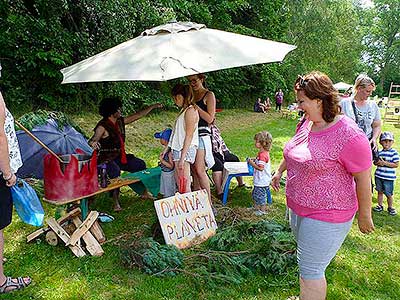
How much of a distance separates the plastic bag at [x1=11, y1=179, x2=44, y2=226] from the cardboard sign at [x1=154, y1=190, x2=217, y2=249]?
98 centimetres

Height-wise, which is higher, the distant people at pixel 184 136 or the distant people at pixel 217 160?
the distant people at pixel 184 136

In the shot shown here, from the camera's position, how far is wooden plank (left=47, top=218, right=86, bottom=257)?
A: 10.9 ft

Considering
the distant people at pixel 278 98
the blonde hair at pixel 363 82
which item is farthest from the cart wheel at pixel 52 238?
the distant people at pixel 278 98

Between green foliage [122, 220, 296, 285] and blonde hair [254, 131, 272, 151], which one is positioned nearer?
green foliage [122, 220, 296, 285]

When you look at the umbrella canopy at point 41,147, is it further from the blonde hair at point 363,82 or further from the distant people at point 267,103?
the distant people at point 267,103

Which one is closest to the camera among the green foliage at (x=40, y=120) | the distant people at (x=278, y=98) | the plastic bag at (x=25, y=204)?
the plastic bag at (x=25, y=204)

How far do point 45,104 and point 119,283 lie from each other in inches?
254

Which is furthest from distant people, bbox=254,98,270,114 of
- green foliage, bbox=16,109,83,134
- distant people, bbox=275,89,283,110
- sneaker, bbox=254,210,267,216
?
sneaker, bbox=254,210,267,216

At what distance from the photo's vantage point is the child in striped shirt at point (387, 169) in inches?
175

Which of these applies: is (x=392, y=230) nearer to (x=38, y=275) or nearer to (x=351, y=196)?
(x=351, y=196)

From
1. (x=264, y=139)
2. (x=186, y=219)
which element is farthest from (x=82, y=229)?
(x=264, y=139)

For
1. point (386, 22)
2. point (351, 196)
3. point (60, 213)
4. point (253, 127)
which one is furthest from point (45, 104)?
point (386, 22)

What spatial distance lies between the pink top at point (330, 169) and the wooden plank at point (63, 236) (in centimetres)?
204

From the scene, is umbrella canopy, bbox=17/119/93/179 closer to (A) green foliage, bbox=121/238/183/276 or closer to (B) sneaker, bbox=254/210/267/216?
(A) green foliage, bbox=121/238/183/276
